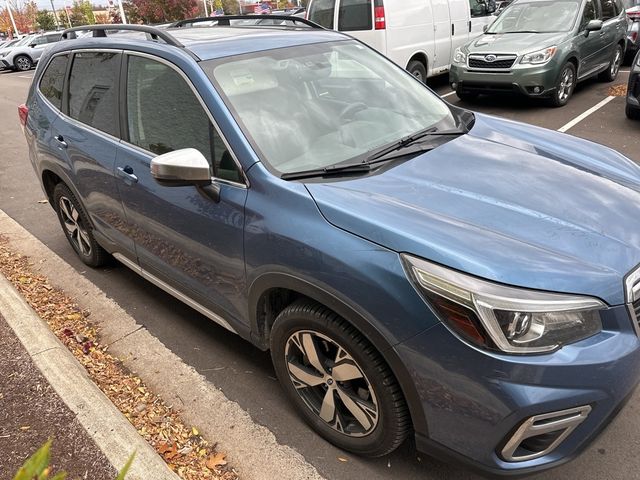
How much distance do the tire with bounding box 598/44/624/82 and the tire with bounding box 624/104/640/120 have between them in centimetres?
259

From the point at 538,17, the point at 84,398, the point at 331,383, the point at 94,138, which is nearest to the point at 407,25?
the point at 538,17

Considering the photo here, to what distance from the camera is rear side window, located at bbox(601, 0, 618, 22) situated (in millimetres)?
8617

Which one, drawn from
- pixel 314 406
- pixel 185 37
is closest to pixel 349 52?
pixel 185 37

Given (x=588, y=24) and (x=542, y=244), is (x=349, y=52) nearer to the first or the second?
(x=542, y=244)

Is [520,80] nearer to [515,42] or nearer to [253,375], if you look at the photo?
[515,42]

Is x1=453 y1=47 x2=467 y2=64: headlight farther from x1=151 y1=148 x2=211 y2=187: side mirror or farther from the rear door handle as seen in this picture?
x1=151 y1=148 x2=211 y2=187: side mirror

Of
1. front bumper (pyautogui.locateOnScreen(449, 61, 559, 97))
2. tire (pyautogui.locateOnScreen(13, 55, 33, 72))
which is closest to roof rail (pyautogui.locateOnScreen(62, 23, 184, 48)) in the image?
front bumper (pyautogui.locateOnScreen(449, 61, 559, 97))

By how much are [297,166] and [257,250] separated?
17.0 inches

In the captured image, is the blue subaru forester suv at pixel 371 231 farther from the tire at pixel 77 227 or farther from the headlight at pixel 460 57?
the headlight at pixel 460 57

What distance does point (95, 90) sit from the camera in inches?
135

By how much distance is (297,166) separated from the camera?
2.39m

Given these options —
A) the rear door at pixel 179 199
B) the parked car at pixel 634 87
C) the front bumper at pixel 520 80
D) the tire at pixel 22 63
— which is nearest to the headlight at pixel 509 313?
the rear door at pixel 179 199

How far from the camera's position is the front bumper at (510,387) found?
5.47 ft

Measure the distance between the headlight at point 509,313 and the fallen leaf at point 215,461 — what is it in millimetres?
1262
